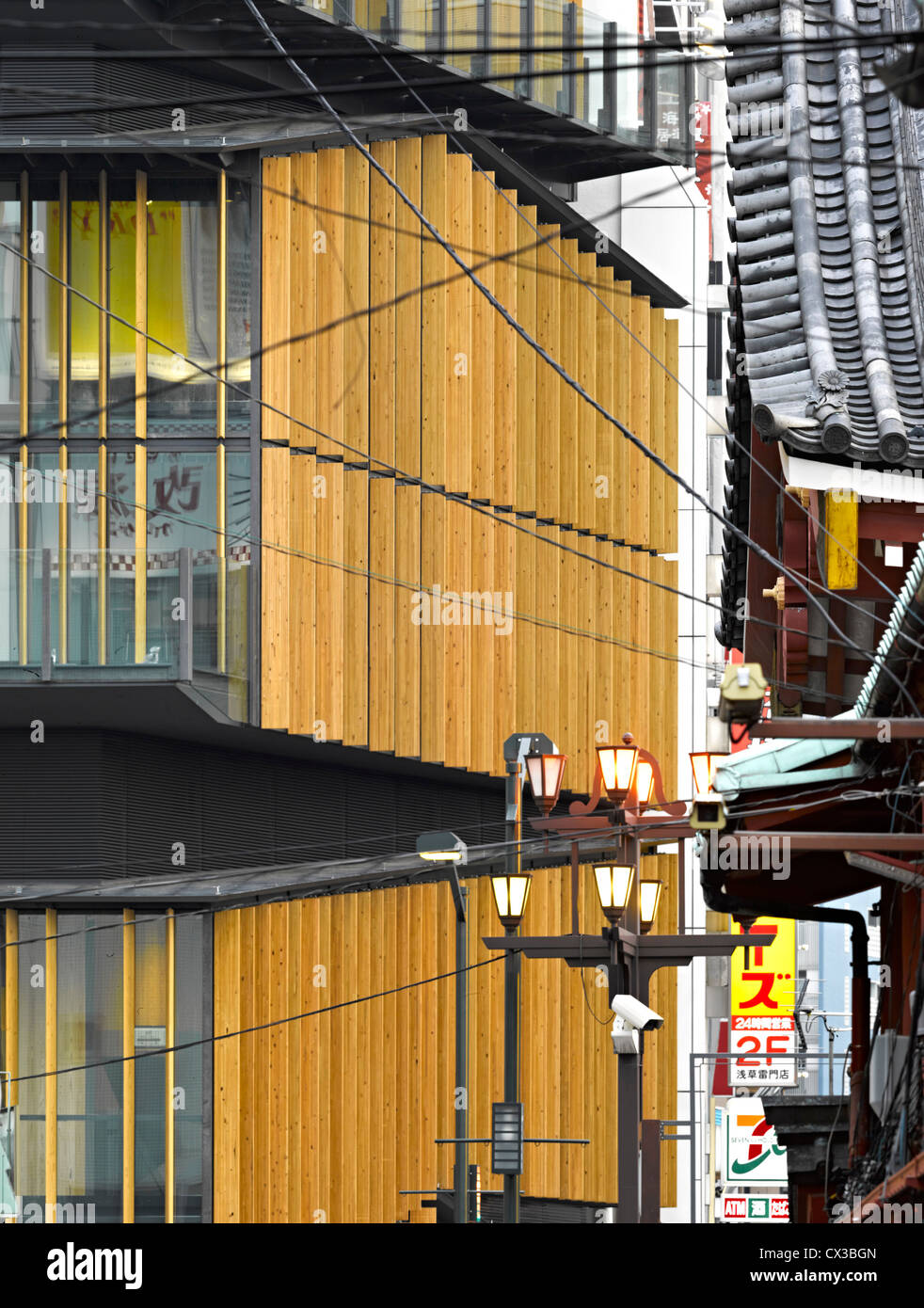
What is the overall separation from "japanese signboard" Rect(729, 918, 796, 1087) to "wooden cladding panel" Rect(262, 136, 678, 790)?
463 centimetres

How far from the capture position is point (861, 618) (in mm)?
13320

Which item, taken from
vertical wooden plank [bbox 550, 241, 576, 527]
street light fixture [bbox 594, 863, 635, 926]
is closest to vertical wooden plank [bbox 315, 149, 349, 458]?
vertical wooden plank [bbox 550, 241, 576, 527]

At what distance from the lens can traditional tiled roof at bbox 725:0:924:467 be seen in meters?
12.2

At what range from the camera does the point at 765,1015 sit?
1382 inches

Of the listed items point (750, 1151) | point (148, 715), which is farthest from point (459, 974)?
point (750, 1151)

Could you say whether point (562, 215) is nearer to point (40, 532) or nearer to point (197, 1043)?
point (40, 532)

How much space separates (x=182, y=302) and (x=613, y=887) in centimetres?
1232

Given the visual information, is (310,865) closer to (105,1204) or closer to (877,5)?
(105,1204)

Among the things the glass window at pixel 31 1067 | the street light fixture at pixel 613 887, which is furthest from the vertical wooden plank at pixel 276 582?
the street light fixture at pixel 613 887

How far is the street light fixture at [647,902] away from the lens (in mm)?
17297

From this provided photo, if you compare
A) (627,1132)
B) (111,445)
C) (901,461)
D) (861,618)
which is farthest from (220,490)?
(901,461)

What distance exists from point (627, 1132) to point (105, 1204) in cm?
1013

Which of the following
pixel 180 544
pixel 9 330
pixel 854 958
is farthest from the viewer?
pixel 9 330
